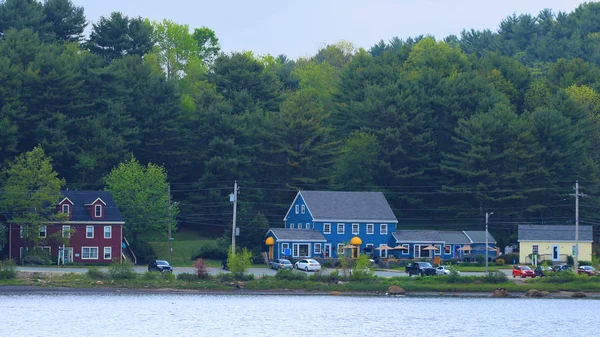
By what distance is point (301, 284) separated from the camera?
8419 cm

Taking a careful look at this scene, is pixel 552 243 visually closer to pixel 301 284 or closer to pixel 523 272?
pixel 523 272

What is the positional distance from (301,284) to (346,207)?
30003 mm

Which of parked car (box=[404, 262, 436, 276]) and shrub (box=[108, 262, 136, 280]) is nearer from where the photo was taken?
shrub (box=[108, 262, 136, 280])

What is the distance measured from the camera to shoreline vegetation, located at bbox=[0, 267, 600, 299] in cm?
7981

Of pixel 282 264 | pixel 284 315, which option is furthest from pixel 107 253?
pixel 284 315

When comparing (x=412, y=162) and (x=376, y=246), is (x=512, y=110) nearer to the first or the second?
(x=412, y=162)

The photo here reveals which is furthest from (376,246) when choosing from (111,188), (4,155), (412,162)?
(4,155)

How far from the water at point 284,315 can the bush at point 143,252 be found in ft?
70.1

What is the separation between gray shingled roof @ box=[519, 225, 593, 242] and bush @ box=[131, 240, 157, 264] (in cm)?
3554

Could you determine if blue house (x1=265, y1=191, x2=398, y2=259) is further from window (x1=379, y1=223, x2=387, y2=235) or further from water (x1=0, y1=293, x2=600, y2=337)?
water (x1=0, y1=293, x2=600, y2=337)

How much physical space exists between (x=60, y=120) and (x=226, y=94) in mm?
23924

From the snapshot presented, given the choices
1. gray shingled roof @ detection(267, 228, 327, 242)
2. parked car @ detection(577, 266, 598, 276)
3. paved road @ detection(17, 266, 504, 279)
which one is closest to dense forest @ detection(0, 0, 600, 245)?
gray shingled roof @ detection(267, 228, 327, 242)

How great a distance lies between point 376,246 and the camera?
11294 centimetres

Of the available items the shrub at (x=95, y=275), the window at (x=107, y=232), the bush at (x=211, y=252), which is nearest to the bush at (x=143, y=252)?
the window at (x=107, y=232)
